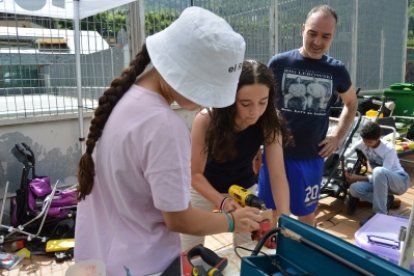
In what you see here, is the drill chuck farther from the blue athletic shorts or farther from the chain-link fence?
the chain-link fence

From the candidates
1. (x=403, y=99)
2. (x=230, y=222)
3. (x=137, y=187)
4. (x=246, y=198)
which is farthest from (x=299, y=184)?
(x=403, y=99)

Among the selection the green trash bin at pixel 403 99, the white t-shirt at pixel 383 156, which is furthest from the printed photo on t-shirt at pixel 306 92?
the green trash bin at pixel 403 99

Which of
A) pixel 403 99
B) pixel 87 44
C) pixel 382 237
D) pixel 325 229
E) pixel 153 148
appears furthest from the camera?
pixel 403 99

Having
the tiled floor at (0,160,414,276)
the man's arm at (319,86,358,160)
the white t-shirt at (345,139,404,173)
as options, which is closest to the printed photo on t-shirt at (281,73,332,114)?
the man's arm at (319,86,358,160)

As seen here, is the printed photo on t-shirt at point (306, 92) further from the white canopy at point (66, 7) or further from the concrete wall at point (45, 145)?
the white canopy at point (66, 7)

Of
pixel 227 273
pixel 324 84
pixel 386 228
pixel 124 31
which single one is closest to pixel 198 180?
pixel 227 273

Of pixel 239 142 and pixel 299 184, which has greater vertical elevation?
pixel 239 142

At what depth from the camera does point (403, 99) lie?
668cm

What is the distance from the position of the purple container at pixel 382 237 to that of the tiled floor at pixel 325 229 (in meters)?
0.83

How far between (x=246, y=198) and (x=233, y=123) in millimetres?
389

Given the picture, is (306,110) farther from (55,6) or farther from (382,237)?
(55,6)

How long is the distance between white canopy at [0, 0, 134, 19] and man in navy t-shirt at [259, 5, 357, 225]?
1.63 metres

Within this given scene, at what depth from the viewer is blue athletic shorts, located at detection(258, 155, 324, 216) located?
7.68 ft

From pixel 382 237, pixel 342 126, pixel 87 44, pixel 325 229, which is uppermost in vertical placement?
pixel 87 44
